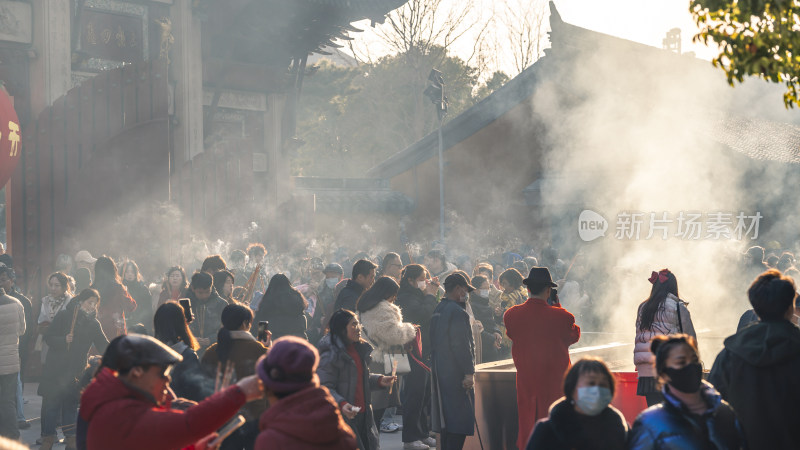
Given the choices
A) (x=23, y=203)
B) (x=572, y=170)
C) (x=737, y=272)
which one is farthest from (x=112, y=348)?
(x=572, y=170)

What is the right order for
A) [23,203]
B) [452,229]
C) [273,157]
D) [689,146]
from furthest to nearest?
[452,229] → [689,146] → [273,157] → [23,203]

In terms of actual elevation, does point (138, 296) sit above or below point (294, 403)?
below

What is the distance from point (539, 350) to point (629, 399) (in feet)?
3.59

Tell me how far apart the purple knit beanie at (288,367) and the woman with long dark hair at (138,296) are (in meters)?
7.28

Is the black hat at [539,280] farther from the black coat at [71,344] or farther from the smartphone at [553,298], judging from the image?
the black coat at [71,344]

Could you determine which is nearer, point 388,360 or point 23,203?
point 388,360

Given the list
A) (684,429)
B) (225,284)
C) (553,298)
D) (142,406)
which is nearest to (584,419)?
(684,429)

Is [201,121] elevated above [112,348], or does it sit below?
above

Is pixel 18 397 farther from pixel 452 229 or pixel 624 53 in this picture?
pixel 624 53

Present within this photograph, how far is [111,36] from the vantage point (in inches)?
619

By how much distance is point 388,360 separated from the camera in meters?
7.34

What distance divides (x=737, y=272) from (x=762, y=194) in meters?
5.86

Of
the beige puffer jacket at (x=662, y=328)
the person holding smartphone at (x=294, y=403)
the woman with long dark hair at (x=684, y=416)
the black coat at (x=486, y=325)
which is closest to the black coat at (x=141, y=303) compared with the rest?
the black coat at (x=486, y=325)

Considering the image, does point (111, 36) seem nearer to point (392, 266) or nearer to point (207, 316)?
point (392, 266)
